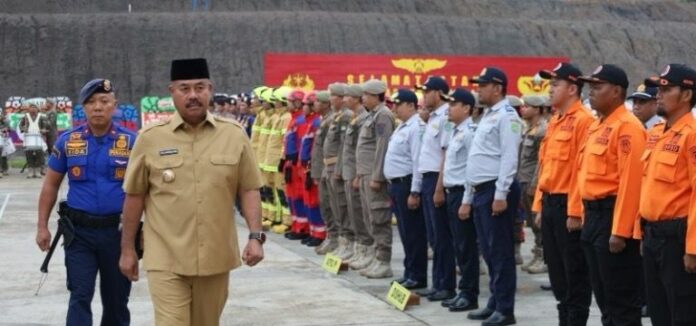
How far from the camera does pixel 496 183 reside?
1048 cm

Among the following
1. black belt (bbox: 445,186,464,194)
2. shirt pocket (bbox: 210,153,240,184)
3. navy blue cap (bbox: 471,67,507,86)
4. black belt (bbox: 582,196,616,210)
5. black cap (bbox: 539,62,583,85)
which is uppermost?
black cap (bbox: 539,62,583,85)

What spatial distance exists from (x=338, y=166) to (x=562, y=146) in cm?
640

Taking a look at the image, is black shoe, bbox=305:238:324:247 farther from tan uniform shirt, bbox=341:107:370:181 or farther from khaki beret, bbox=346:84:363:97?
khaki beret, bbox=346:84:363:97

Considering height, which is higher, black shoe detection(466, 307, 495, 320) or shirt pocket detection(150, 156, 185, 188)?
shirt pocket detection(150, 156, 185, 188)

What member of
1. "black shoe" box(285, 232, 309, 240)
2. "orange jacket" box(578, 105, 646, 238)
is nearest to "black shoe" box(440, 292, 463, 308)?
"orange jacket" box(578, 105, 646, 238)

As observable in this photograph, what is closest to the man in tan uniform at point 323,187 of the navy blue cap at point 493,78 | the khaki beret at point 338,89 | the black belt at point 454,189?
the khaki beret at point 338,89

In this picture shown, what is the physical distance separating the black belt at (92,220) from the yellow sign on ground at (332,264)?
609cm

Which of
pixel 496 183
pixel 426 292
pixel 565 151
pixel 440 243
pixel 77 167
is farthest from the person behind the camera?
pixel 426 292

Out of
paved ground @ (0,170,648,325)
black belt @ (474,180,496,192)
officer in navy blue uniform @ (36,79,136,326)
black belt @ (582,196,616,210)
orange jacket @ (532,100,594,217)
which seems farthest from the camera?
paved ground @ (0,170,648,325)

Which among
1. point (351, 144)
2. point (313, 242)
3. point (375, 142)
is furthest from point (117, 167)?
point (313, 242)

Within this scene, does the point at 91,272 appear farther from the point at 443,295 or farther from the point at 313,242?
the point at 313,242

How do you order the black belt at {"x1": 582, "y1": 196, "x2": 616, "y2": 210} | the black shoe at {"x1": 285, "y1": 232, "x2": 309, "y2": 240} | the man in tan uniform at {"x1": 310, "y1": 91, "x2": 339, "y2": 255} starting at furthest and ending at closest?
the black shoe at {"x1": 285, "y1": 232, "x2": 309, "y2": 240} → the man in tan uniform at {"x1": 310, "y1": 91, "x2": 339, "y2": 255} → the black belt at {"x1": 582, "y1": 196, "x2": 616, "y2": 210}

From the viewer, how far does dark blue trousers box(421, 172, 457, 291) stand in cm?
1206

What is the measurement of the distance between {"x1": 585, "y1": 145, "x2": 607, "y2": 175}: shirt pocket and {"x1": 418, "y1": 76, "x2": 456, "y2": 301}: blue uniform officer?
3.41 m
